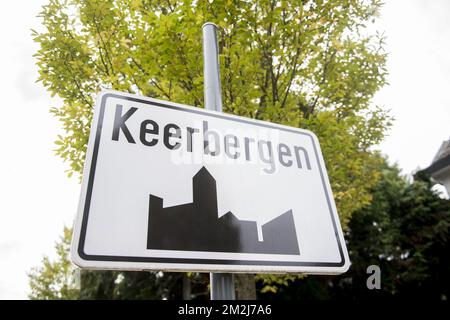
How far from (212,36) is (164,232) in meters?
1.27

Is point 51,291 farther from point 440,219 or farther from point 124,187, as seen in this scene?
point 440,219

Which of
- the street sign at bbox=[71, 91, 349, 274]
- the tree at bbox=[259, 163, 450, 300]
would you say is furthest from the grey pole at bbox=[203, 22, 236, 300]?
the tree at bbox=[259, 163, 450, 300]

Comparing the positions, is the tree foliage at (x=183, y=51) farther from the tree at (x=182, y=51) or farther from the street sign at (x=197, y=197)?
the street sign at (x=197, y=197)

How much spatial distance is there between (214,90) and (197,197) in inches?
26.6

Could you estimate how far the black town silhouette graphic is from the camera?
42.8 inches

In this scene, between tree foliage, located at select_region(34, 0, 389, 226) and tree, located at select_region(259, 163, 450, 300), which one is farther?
tree, located at select_region(259, 163, 450, 300)

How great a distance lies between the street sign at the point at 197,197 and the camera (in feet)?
3.41

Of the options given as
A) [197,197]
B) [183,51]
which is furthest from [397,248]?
[197,197]

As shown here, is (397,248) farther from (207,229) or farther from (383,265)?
(207,229)

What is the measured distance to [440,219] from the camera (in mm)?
17156

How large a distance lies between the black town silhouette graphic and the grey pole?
16cm

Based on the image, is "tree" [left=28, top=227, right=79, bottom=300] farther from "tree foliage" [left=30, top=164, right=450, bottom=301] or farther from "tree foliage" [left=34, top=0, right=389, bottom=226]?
"tree foliage" [left=34, top=0, right=389, bottom=226]

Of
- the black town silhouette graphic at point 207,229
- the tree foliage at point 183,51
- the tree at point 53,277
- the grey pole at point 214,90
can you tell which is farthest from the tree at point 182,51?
the tree at point 53,277

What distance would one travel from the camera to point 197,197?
1221 millimetres
